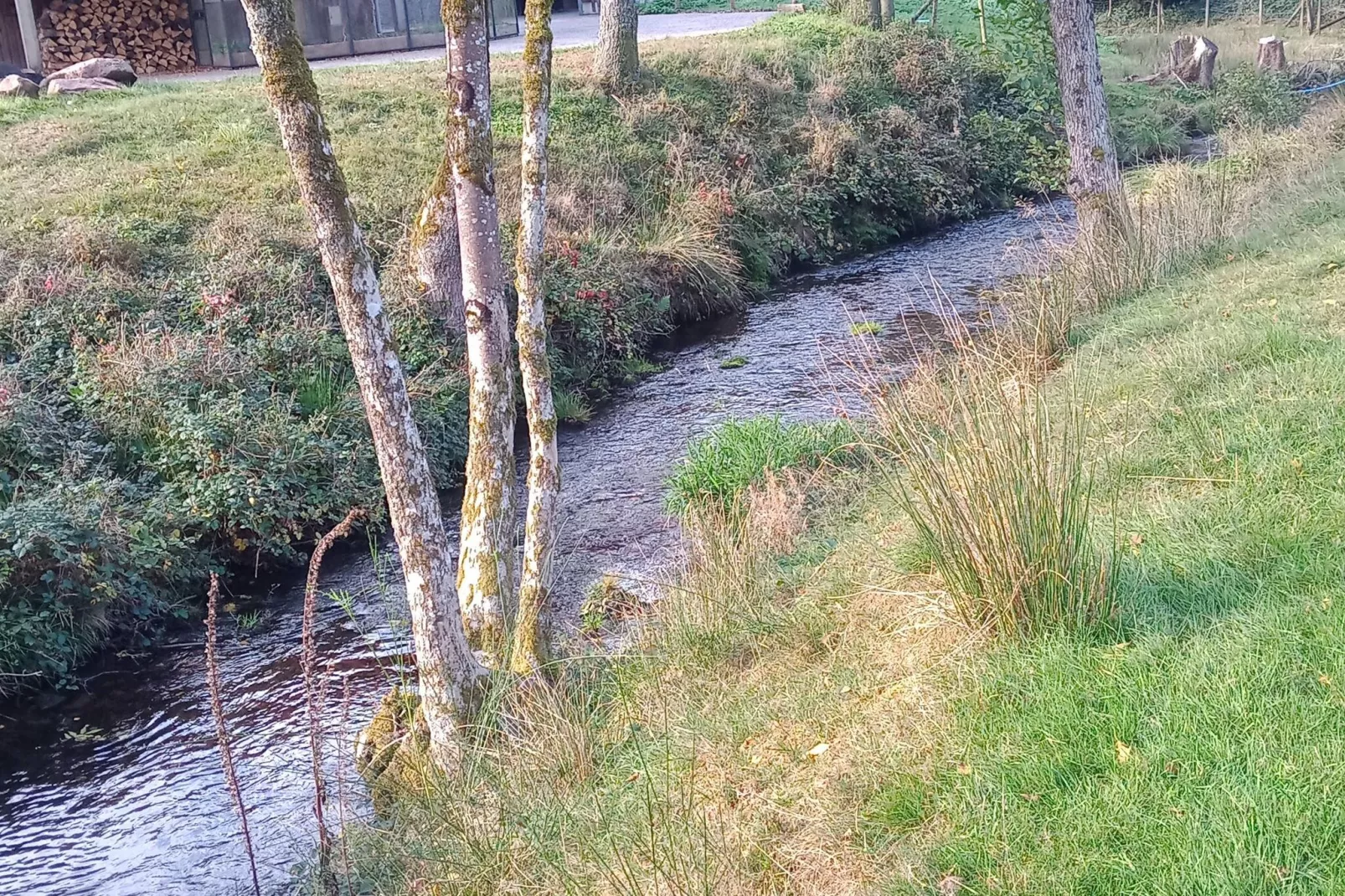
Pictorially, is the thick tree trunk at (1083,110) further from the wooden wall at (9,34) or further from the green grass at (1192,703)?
the wooden wall at (9,34)

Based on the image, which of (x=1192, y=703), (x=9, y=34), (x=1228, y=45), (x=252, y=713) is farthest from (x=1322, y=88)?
(x=9, y=34)

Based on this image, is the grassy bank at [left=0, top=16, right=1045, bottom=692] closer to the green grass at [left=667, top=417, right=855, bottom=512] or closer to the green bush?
the green grass at [left=667, top=417, right=855, bottom=512]

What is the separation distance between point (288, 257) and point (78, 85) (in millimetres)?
8148

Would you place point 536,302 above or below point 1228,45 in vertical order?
below

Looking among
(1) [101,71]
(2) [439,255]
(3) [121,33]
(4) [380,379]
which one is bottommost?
(2) [439,255]

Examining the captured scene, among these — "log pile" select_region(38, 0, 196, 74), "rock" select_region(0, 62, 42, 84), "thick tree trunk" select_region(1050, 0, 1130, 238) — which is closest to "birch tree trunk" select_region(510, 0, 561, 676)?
"thick tree trunk" select_region(1050, 0, 1130, 238)

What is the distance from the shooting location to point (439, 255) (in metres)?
10.8

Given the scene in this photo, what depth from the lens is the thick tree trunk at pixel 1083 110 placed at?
1129 cm

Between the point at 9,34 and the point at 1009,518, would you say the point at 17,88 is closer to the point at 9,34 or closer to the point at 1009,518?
the point at 9,34

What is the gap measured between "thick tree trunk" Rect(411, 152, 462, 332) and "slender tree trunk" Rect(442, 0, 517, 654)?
15.8ft

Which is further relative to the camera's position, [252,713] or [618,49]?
[618,49]

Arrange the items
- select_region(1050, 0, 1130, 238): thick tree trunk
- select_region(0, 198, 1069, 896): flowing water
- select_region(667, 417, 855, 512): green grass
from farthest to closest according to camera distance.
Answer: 1. select_region(1050, 0, 1130, 238): thick tree trunk
2. select_region(667, 417, 855, 512): green grass
3. select_region(0, 198, 1069, 896): flowing water

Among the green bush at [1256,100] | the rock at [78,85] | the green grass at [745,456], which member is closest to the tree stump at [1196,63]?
the green bush at [1256,100]

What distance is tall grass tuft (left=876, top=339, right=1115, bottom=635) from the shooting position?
3951mm
